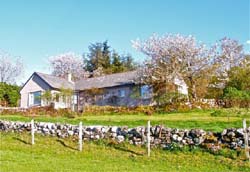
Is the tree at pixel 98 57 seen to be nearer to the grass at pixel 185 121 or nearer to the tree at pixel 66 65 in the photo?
the tree at pixel 66 65

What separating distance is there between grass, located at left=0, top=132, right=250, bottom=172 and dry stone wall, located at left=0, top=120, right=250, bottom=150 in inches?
18.1

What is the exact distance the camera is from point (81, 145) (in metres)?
15.1

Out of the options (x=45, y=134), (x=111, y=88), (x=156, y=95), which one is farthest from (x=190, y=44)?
(x=45, y=134)

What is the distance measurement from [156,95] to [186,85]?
3756mm

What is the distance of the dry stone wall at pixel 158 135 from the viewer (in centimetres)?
1367

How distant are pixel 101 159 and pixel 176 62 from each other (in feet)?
75.8

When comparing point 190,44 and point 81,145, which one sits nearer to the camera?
point 81,145

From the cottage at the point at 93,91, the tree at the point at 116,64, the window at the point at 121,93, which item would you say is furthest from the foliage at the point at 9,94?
the tree at the point at 116,64

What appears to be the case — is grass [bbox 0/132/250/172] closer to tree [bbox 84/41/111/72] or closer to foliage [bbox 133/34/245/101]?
foliage [bbox 133/34/245/101]

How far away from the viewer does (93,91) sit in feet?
137

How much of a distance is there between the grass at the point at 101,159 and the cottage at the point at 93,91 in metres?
21.6

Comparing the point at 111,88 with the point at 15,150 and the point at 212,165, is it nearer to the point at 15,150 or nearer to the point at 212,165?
the point at 15,150

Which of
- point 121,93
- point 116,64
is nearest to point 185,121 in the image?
point 121,93

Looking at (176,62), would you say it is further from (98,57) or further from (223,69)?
(98,57)
